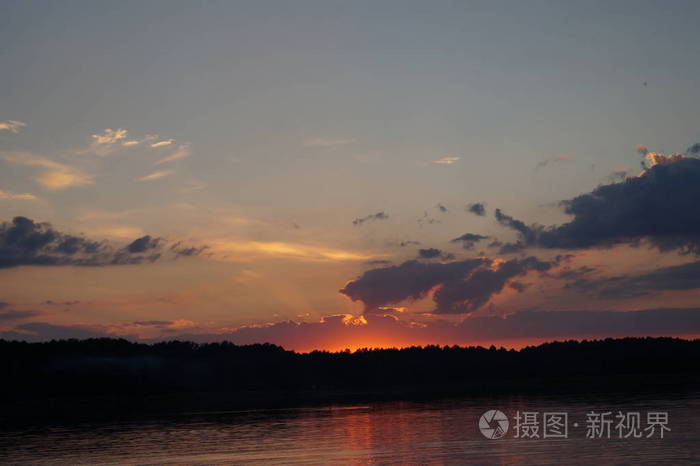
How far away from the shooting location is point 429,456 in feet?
205

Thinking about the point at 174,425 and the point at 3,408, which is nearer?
the point at 174,425

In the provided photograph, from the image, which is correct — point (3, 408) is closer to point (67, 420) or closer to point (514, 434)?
point (67, 420)

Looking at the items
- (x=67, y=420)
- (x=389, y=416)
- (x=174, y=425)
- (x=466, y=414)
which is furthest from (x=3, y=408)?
(x=466, y=414)

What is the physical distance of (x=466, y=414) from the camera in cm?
10588

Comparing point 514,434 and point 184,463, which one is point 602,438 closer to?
point 514,434

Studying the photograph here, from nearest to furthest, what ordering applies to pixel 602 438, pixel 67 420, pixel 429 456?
pixel 429 456
pixel 602 438
pixel 67 420

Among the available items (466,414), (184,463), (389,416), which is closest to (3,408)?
(389,416)

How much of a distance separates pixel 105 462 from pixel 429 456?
93.9 ft

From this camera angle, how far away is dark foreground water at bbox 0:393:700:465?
6244 centimetres

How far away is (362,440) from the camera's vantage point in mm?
78188

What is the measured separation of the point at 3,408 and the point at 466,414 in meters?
125

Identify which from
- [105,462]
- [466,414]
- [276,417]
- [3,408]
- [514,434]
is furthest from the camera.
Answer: [3,408]

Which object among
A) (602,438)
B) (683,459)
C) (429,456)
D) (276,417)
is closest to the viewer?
(683,459)

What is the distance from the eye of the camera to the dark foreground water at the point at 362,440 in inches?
Result: 2458
